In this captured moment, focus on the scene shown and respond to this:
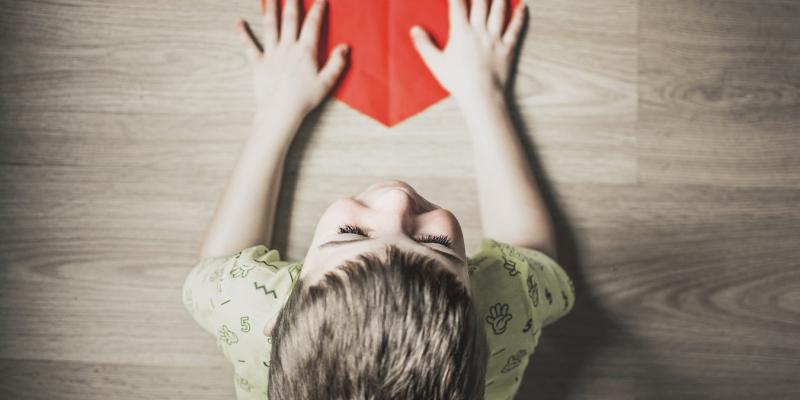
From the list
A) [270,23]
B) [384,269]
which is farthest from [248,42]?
[384,269]

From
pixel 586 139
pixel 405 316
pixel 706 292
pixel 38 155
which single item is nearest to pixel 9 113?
pixel 38 155

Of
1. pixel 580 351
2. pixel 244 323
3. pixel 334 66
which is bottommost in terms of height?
pixel 580 351

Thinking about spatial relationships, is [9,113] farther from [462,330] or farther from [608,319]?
[608,319]

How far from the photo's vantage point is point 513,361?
55 centimetres

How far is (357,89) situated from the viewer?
2.15 feet

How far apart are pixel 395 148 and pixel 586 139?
0.79 ft

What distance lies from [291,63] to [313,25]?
0.18ft

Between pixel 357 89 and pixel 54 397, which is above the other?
pixel 357 89

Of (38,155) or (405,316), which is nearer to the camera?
(405,316)

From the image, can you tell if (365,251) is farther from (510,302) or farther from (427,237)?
(510,302)

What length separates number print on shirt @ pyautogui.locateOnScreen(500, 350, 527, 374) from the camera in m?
0.55

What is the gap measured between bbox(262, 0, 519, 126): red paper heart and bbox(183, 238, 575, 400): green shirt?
209 mm

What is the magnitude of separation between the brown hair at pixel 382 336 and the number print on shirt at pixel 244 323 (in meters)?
0.13

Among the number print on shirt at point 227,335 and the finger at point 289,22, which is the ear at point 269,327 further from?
the finger at point 289,22
